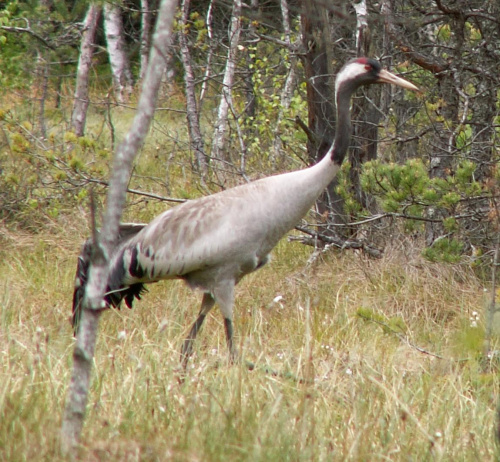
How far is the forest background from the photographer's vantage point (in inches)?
105

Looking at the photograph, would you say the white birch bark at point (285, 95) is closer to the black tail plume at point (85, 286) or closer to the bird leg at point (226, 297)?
the black tail plume at point (85, 286)

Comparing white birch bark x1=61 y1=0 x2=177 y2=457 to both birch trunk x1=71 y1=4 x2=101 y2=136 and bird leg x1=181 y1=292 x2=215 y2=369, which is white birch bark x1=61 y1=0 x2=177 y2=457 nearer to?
bird leg x1=181 y1=292 x2=215 y2=369

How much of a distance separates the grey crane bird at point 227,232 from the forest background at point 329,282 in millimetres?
264

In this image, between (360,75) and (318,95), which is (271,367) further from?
(318,95)

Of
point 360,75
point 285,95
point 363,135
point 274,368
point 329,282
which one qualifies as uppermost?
point 360,75

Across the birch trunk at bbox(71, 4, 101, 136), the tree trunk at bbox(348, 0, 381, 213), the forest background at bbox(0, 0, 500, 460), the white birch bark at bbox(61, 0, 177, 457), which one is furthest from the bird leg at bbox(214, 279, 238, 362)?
the birch trunk at bbox(71, 4, 101, 136)

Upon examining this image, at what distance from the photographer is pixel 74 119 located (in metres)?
7.57

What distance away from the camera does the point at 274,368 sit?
11.9 ft

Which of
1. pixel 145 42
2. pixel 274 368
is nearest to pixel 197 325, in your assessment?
pixel 274 368

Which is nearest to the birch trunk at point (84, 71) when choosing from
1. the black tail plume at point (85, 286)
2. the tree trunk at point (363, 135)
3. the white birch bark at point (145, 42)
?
the white birch bark at point (145, 42)

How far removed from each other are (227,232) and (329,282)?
1443 mm

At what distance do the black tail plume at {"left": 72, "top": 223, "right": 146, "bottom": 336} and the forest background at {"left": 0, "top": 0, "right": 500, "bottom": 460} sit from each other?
142 mm

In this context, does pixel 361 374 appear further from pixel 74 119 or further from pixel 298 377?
pixel 74 119

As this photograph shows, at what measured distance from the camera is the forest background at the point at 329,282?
8.77ft
